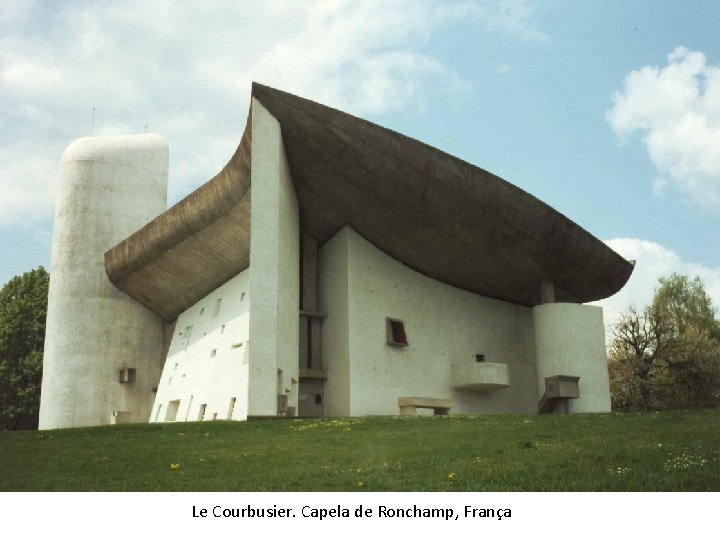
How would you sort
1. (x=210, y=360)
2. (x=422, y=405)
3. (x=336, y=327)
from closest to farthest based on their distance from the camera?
(x=336, y=327) < (x=422, y=405) < (x=210, y=360)

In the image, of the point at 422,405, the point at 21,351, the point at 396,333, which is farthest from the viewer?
the point at 21,351

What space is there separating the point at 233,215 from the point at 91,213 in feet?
38.2

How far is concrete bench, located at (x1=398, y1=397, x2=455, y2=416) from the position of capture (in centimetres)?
2531

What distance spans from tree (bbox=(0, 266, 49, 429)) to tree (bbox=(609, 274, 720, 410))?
1158 inches

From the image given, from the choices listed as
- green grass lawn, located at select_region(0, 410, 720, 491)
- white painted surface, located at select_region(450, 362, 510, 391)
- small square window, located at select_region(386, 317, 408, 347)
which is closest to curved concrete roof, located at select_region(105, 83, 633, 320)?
small square window, located at select_region(386, 317, 408, 347)

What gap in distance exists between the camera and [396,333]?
26.3 m

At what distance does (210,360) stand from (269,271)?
8322mm

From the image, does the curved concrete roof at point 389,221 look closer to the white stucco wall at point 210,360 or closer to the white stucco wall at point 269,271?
the white stucco wall at point 269,271

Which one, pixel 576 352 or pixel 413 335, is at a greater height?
pixel 413 335

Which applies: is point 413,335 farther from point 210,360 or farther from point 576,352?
point 210,360

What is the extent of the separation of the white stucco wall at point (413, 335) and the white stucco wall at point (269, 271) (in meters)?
3.17

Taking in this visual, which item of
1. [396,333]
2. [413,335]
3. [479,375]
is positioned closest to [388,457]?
[396,333]
